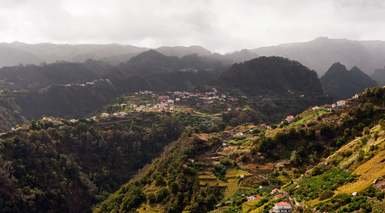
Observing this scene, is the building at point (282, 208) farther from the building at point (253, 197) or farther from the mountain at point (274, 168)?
the building at point (253, 197)

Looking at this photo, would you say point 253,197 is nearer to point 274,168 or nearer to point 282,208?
point 282,208

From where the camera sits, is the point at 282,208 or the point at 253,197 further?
the point at 253,197

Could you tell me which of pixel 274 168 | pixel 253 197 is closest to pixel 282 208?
pixel 253 197

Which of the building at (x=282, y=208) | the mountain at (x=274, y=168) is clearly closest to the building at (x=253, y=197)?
the mountain at (x=274, y=168)

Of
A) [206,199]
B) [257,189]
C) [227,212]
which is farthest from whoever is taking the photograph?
[206,199]

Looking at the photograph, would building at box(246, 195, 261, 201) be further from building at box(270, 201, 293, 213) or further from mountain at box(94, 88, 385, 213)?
building at box(270, 201, 293, 213)

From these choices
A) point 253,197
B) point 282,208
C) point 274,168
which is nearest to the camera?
point 282,208

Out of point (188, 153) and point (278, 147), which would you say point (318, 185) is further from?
point (188, 153)

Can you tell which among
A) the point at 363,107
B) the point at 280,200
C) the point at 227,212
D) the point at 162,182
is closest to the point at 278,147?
the point at 363,107
